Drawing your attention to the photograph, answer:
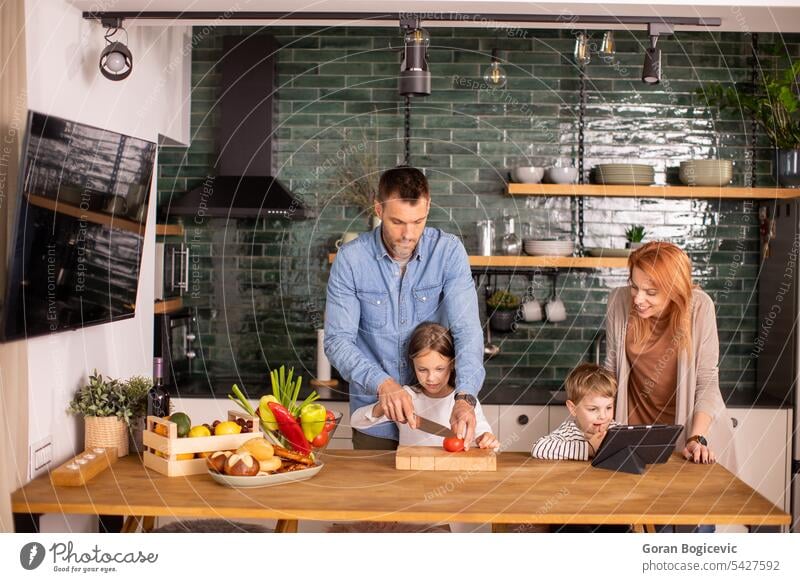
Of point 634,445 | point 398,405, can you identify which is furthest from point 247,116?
point 634,445

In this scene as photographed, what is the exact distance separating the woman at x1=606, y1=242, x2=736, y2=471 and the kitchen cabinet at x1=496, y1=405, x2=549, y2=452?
1.17 metres

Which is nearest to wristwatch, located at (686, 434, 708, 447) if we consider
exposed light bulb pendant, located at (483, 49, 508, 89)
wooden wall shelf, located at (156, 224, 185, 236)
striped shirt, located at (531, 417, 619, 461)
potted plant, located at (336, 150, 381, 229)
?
striped shirt, located at (531, 417, 619, 461)

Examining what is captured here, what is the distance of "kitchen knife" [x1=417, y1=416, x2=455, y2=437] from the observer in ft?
9.33

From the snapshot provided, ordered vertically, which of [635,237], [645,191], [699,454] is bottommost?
[699,454]

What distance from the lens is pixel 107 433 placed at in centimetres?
303

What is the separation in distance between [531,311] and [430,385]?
6.19 ft

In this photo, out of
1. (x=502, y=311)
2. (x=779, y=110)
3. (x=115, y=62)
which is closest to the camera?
(x=115, y=62)

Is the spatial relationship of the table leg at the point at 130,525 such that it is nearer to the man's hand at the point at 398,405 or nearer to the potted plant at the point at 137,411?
the potted plant at the point at 137,411

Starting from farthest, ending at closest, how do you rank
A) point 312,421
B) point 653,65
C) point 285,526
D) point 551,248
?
point 551,248, point 653,65, point 312,421, point 285,526

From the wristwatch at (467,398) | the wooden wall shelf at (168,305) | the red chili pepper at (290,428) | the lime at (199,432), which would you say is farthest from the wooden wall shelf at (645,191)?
the lime at (199,432)

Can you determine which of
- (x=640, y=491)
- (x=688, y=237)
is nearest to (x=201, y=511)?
(x=640, y=491)

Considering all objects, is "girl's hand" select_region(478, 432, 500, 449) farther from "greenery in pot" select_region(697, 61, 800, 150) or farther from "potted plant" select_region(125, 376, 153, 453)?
"greenery in pot" select_region(697, 61, 800, 150)

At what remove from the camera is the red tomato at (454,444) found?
2773 mm

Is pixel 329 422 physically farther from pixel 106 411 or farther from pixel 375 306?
pixel 106 411
